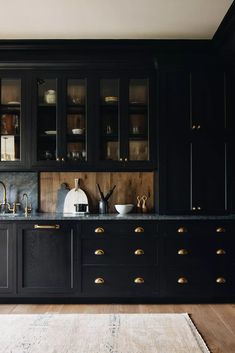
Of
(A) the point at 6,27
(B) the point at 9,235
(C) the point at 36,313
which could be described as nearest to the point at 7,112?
(A) the point at 6,27

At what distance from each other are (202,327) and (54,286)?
4.55 feet

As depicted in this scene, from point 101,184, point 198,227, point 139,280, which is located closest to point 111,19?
point 101,184

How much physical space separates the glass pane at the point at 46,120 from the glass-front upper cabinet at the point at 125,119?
469 mm

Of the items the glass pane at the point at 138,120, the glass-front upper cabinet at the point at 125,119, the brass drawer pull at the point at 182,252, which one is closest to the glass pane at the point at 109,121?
the glass-front upper cabinet at the point at 125,119

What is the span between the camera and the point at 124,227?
3986 millimetres

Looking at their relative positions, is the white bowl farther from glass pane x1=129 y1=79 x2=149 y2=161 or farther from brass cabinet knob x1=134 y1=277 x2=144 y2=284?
brass cabinet knob x1=134 y1=277 x2=144 y2=284

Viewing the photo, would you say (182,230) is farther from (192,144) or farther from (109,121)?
(109,121)

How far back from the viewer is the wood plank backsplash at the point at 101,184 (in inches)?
180

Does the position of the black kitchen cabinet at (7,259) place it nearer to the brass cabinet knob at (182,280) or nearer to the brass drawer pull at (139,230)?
the brass drawer pull at (139,230)

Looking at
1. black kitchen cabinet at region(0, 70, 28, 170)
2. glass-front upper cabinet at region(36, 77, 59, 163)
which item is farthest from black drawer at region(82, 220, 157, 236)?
black kitchen cabinet at region(0, 70, 28, 170)

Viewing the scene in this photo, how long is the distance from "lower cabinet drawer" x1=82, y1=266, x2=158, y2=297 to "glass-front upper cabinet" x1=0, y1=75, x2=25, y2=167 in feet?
4.44

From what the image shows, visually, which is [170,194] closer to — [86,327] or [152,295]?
[152,295]

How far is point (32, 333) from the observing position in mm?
3193

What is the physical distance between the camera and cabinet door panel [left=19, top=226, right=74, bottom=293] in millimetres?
3977
